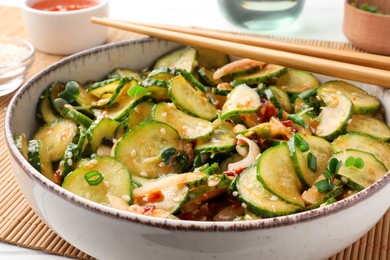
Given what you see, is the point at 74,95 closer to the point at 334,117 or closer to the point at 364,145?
the point at 334,117

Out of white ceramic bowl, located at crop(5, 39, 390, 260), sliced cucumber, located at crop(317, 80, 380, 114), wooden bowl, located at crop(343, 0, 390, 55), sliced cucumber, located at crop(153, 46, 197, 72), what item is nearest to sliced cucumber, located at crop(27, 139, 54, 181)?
white ceramic bowl, located at crop(5, 39, 390, 260)

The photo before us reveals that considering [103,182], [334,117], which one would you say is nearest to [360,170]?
[334,117]

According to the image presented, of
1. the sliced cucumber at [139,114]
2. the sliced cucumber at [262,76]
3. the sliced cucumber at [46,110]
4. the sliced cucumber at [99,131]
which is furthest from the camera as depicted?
the sliced cucumber at [262,76]

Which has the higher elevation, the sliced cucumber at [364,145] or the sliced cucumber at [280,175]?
the sliced cucumber at [280,175]

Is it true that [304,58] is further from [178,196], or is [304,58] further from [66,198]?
[66,198]

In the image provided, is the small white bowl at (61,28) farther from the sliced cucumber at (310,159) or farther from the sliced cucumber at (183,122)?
the sliced cucumber at (310,159)

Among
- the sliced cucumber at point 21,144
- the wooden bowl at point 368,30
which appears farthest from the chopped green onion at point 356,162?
the wooden bowl at point 368,30

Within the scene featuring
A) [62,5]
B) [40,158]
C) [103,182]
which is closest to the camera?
[103,182]
